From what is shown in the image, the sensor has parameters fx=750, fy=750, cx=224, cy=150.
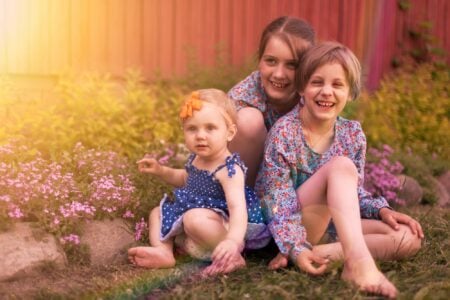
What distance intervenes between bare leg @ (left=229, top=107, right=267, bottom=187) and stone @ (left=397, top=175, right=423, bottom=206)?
→ 2.43 m

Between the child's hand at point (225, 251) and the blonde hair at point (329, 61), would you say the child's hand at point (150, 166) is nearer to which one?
the child's hand at point (225, 251)

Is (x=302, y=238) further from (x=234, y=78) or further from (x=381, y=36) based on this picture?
(x=381, y=36)

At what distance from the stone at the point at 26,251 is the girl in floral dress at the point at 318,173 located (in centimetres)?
107

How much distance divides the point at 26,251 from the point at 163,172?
0.83m

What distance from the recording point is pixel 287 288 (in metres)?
3.25

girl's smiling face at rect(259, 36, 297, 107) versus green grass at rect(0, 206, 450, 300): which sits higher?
girl's smiling face at rect(259, 36, 297, 107)

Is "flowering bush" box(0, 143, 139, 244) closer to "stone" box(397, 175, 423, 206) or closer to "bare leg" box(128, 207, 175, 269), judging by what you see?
"bare leg" box(128, 207, 175, 269)

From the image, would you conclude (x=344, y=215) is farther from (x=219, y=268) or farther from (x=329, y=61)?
(x=329, y=61)

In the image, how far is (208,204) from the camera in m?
3.70

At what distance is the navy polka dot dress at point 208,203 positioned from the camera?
145 inches

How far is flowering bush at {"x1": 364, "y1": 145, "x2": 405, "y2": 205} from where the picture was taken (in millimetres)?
5992

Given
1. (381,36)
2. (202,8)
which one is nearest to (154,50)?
(202,8)

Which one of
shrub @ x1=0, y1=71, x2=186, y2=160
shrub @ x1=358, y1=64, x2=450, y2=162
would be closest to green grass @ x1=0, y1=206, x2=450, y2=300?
shrub @ x1=0, y1=71, x2=186, y2=160

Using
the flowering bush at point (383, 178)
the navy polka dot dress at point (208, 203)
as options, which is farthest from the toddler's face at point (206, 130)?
the flowering bush at point (383, 178)
